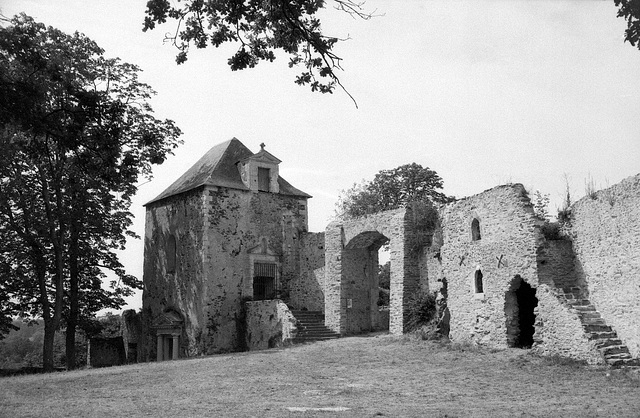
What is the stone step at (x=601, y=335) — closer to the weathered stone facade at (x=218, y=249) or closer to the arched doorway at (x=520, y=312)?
the arched doorway at (x=520, y=312)

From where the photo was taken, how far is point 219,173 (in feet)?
92.5

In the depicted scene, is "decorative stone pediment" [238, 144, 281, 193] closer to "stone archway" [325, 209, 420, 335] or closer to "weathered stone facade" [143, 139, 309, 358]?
"weathered stone facade" [143, 139, 309, 358]

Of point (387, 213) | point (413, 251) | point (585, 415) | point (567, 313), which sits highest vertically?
point (387, 213)

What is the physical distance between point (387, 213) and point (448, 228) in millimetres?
3291

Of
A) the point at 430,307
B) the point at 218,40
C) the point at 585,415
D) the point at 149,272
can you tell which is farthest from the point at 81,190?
the point at 585,415

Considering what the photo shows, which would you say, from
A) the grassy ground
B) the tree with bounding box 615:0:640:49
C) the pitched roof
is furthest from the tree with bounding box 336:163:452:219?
the tree with bounding box 615:0:640:49

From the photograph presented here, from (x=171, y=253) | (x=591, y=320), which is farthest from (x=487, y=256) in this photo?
(x=171, y=253)

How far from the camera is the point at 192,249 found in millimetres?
27453

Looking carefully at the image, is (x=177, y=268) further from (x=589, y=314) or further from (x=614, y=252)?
(x=614, y=252)

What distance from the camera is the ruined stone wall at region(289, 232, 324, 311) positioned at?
2744 centimetres

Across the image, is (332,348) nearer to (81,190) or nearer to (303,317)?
(303,317)

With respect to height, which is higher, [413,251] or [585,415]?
[413,251]

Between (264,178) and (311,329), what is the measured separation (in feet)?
25.4

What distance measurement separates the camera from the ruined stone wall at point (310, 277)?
1080 inches
